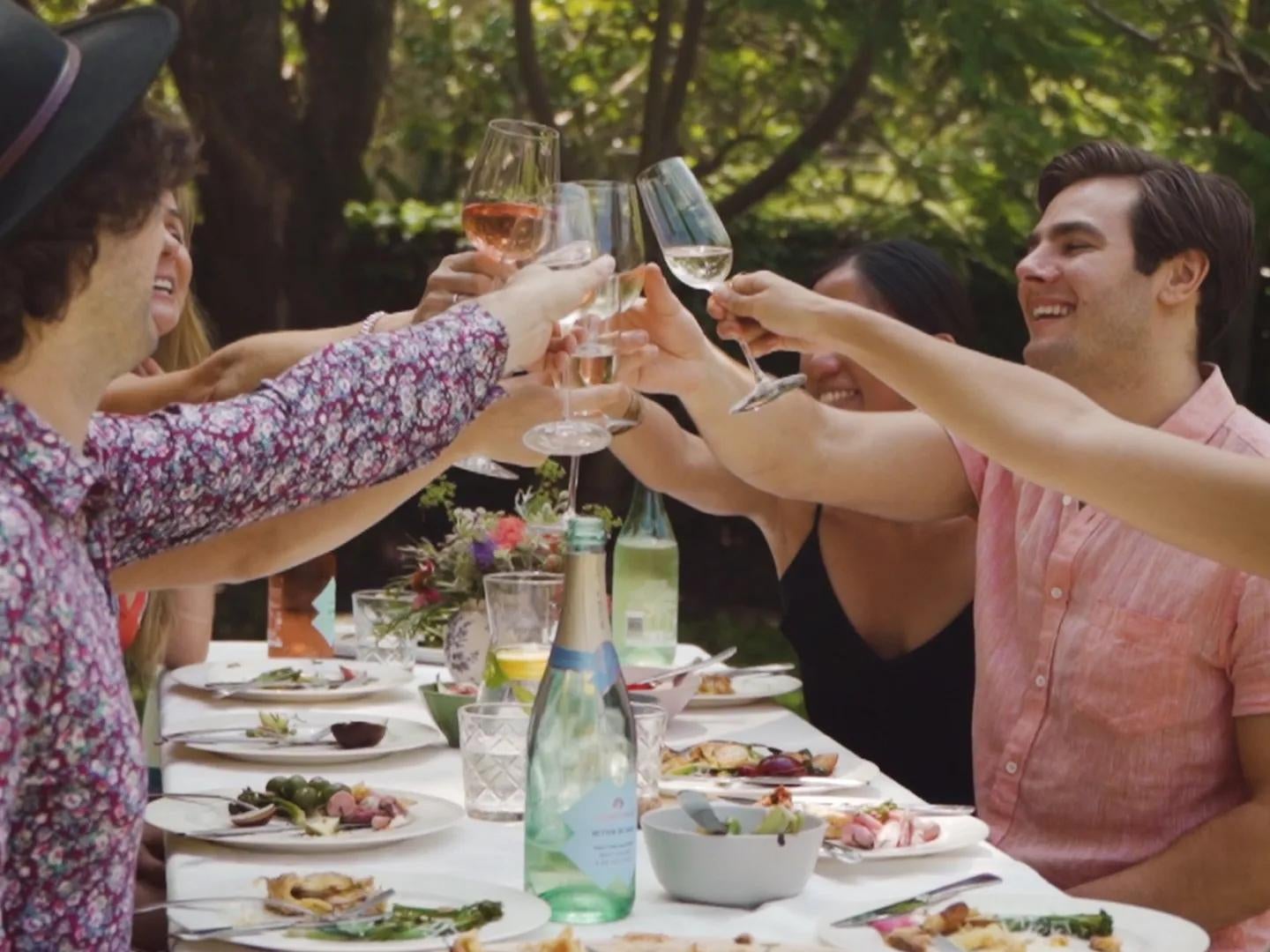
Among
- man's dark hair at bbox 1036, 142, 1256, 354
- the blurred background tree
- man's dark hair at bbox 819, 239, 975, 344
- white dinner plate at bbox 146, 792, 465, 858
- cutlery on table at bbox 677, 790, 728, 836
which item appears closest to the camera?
cutlery on table at bbox 677, 790, 728, 836

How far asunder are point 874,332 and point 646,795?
0.81 metres

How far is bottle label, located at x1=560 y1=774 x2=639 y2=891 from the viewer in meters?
1.88

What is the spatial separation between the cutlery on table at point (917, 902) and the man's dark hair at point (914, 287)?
80.2 inches

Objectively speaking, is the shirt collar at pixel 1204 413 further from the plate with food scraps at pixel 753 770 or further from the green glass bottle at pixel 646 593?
the green glass bottle at pixel 646 593

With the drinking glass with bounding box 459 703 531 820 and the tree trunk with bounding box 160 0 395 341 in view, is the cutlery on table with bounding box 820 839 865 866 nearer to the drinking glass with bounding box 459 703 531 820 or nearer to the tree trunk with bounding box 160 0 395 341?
the drinking glass with bounding box 459 703 531 820

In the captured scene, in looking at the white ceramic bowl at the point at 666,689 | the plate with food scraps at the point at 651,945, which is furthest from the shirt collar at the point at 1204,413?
the plate with food scraps at the point at 651,945

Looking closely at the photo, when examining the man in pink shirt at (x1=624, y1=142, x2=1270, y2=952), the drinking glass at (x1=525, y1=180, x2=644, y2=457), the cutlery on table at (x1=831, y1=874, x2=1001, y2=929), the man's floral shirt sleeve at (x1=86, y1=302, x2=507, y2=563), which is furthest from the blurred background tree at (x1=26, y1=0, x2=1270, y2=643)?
the cutlery on table at (x1=831, y1=874, x2=1001, y2=929)

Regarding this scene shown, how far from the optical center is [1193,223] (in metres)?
3.18

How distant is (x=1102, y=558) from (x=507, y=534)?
3.14ft

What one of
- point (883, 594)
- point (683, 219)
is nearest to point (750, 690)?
point (883, 594)

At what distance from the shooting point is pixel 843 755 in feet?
8.98

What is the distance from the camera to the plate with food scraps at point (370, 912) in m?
1.74

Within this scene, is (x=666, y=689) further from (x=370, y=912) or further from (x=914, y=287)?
(x=914, y=287)

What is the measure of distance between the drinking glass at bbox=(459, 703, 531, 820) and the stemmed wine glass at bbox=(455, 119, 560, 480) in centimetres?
57
